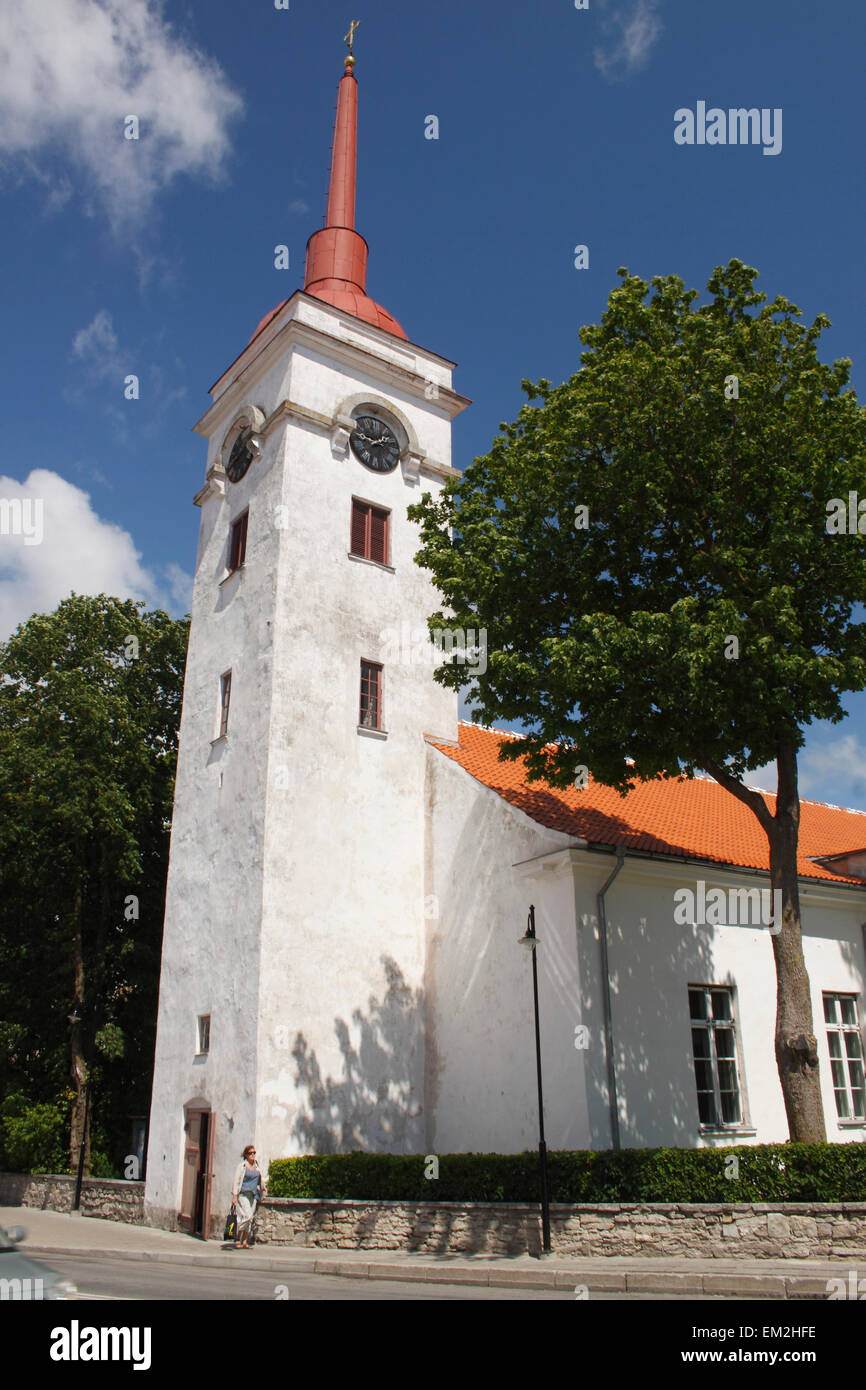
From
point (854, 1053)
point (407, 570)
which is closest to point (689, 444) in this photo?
point (407, 570)

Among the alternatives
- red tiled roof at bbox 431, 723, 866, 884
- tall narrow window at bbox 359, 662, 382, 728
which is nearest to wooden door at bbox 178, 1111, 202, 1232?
tall narrow window at bbox 359, 662, 382, 728

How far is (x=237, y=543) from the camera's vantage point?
2206cm

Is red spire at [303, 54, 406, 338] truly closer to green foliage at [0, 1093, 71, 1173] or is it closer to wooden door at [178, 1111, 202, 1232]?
wooden door at [178, 1111, 202, 1232]

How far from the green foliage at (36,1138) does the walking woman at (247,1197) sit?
12.6m

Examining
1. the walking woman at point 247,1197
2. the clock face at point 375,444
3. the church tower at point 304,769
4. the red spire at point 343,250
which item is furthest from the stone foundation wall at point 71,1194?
the red spire at point 343,250

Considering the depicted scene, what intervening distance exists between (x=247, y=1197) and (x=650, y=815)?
10590 millimetres

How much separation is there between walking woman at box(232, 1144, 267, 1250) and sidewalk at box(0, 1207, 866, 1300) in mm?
269

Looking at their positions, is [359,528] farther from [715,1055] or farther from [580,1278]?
[580,1278]

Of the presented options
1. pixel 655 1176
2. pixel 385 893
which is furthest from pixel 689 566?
pixel 385 893

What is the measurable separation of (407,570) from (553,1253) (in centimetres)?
1411

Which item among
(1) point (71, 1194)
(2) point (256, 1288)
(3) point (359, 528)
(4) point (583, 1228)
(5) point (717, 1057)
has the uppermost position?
(3) point (359, 528)

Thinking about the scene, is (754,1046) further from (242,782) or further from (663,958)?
(242,782)

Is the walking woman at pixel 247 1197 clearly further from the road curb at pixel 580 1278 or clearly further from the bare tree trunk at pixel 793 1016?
the bare tree trunk at pixel 793 1016

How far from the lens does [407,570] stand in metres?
21.8
